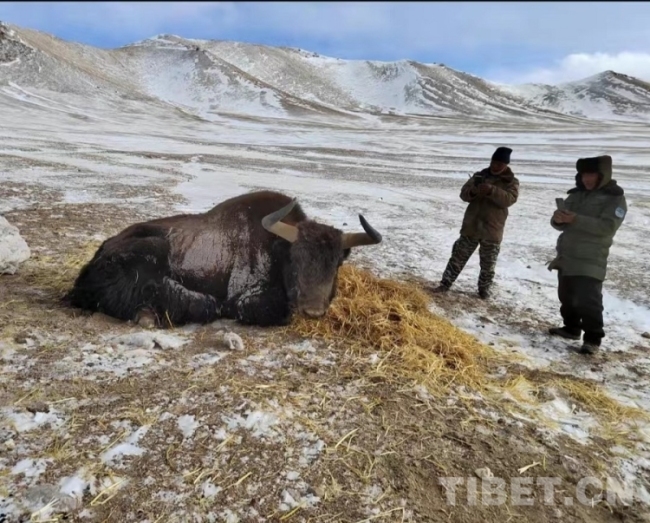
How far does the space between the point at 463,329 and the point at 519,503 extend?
8.69 feet

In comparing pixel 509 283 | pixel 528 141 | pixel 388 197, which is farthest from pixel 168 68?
pixel 509 283

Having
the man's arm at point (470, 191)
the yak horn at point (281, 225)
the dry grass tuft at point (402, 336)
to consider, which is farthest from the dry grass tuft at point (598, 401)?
the yak horn at point (281, 225)

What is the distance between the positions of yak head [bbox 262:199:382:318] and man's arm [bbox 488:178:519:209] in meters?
1.70

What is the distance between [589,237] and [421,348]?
2.02 meters

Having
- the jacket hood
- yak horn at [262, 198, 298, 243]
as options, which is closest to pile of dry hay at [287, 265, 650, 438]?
yak horn at [262, 198, 298, 243]

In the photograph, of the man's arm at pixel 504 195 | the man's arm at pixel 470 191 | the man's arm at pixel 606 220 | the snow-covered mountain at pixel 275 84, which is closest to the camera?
the man's arm at pixel 606 220

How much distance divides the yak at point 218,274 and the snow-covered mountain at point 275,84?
156ft

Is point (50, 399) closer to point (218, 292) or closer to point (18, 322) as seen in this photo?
point (18, 322)

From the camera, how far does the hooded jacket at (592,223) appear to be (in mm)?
4879

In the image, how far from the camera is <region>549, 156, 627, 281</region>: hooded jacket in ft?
16.0

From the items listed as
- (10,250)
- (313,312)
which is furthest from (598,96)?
(10,250)

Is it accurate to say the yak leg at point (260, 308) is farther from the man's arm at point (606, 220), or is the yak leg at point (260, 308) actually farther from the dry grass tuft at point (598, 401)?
the man's arm at point (606, 220)

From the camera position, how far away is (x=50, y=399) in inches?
139

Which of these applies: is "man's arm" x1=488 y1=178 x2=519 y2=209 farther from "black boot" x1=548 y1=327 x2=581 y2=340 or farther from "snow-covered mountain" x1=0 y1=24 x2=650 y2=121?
"snow-covered mountain" x1=0 y1=24 x2=650 y2=121
